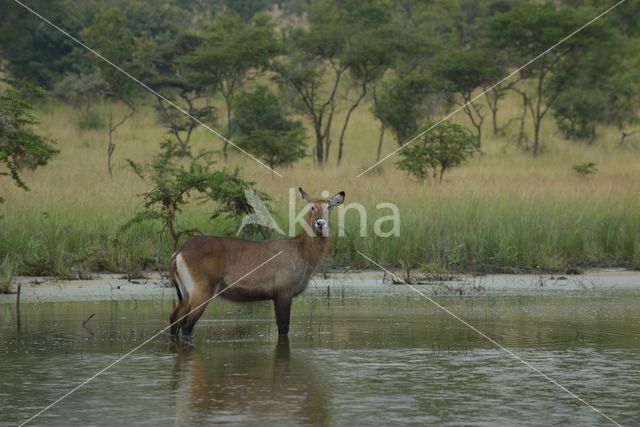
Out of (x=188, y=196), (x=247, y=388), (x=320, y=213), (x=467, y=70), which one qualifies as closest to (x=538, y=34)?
(x=467, y=70)

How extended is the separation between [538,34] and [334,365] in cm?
2457

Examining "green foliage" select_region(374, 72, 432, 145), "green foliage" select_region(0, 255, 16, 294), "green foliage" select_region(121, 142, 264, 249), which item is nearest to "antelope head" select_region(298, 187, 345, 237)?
"green foliage" select_region(121, 142, 264, 249)

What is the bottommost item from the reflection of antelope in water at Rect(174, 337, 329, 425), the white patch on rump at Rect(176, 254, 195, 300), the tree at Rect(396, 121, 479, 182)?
the reflection of antelope in water at Rect(174, 337, 329, 425)

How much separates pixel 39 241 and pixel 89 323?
315 cm

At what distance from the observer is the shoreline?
34.6ft

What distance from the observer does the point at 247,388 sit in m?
6.29

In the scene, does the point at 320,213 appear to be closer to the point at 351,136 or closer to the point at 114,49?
the point at 351,136

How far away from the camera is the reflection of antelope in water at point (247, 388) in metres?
5.54

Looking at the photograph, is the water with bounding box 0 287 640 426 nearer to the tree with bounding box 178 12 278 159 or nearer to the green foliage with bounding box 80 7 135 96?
the tree with bounding box 178 12 278 159

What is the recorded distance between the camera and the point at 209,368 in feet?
22.9

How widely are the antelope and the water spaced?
27 centimetres

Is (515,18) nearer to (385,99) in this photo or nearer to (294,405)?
(385,99)

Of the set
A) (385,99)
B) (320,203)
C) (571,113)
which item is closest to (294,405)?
(320,203)

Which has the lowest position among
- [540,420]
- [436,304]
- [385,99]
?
[540,420]
